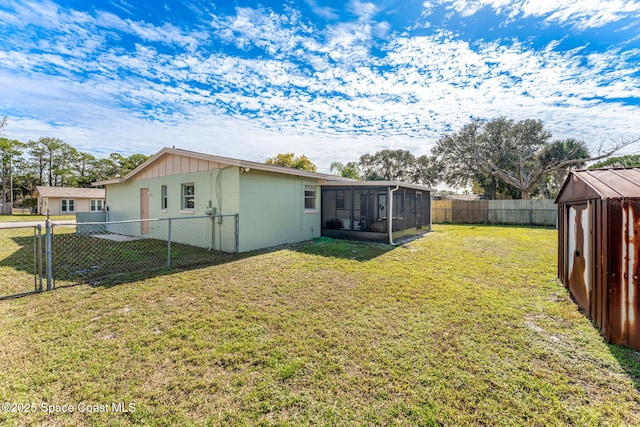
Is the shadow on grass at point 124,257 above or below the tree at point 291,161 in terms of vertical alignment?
below

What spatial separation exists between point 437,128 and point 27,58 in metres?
25.0

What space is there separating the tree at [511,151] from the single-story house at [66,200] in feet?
114

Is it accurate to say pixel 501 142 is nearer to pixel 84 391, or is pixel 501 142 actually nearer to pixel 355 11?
pixel 355 11

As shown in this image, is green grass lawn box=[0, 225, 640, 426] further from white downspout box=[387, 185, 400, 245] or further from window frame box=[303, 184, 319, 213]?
window frame box=[303, 184, 319, 213]

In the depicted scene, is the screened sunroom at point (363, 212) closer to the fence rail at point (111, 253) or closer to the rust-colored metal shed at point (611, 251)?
the fence rail at point (111, 253)

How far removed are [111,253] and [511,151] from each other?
28.4 metres

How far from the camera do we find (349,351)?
276 cm

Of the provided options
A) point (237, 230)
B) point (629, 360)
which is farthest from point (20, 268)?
point (629, 360)

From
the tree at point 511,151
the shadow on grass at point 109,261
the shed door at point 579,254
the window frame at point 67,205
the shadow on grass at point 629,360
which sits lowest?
the shadow on grass at point 629,360

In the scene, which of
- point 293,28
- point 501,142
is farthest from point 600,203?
point 501,142

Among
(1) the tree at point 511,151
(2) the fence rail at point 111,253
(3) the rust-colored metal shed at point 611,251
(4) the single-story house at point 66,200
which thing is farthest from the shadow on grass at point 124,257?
(4) the single-story house at point 66,200

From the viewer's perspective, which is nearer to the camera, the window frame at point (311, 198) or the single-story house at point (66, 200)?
the window frame at point (311, 198)

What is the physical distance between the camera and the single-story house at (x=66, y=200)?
26.4 m

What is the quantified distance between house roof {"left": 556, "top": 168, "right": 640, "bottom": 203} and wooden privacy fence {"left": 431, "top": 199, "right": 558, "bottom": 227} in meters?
16.0
